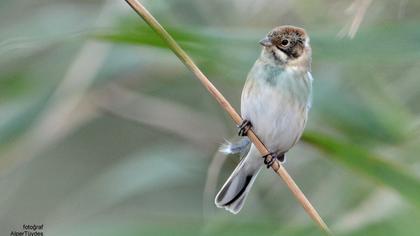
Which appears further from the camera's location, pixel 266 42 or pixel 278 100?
pixel 278 100

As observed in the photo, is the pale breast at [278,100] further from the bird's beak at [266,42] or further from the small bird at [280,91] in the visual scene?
the bird's beak at [266,42]

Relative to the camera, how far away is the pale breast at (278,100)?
218 centimetres

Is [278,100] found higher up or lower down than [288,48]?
lower down

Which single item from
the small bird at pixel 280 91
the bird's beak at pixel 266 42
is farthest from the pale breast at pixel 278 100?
the bird's beak at pixel 266 42

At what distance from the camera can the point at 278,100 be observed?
219cm

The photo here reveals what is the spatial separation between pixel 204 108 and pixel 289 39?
2.53 feet

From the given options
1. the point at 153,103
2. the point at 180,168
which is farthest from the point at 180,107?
the point at 180,168

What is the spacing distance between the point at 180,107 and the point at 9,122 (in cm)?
86

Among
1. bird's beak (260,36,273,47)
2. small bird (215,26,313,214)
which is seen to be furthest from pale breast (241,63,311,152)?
bird's beak (260,36,273,47)

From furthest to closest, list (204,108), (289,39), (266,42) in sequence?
(204,108)
(289,39)
(266,42)

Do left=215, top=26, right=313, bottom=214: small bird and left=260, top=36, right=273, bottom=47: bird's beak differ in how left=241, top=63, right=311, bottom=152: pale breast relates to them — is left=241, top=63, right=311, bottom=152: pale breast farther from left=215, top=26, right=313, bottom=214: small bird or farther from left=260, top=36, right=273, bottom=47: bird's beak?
left=260, top=36, right=273, bottom=47: bird's beak

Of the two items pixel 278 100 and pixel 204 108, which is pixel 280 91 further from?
pixel 204 108

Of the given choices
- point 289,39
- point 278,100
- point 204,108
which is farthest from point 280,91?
point 204,108

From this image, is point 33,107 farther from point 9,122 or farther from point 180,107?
point 180,107
